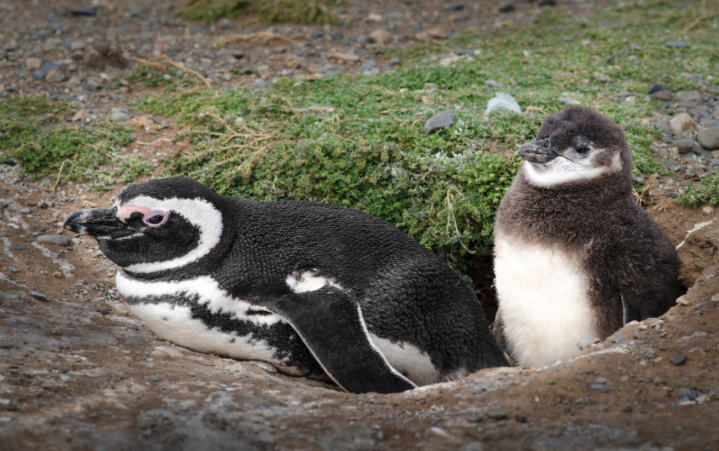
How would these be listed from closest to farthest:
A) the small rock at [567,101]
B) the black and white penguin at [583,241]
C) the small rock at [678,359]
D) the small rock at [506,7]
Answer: the small rock at [678,359], the black and white penguin at [583,241], the small rock at [567,101], the small rock at [506,7]

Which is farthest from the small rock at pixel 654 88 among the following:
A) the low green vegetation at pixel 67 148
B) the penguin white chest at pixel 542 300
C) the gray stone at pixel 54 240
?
the gray stone at pixel 54 240

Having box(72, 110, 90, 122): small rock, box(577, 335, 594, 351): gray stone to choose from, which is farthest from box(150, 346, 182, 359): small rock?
box(72, 110, 90, 122): small rock

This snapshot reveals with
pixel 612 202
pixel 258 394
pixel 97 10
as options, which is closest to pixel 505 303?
pixel 612 202

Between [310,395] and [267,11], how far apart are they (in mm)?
5815

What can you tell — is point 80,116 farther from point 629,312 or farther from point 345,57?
point 629,312

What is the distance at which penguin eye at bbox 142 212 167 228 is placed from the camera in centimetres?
267

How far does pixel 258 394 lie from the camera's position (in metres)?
2.15

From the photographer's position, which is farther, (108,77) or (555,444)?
(108,77)

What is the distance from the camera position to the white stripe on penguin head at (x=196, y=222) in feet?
8.80

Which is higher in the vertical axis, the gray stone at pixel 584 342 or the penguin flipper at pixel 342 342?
the penguin flipper at pixel 342 342

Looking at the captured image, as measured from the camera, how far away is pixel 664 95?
15.3 feet

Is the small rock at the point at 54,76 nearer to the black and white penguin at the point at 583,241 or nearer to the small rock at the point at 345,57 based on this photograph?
the small rock at the point at 345,57

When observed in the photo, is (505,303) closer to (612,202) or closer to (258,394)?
(612,202)

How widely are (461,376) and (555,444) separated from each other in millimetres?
1082
